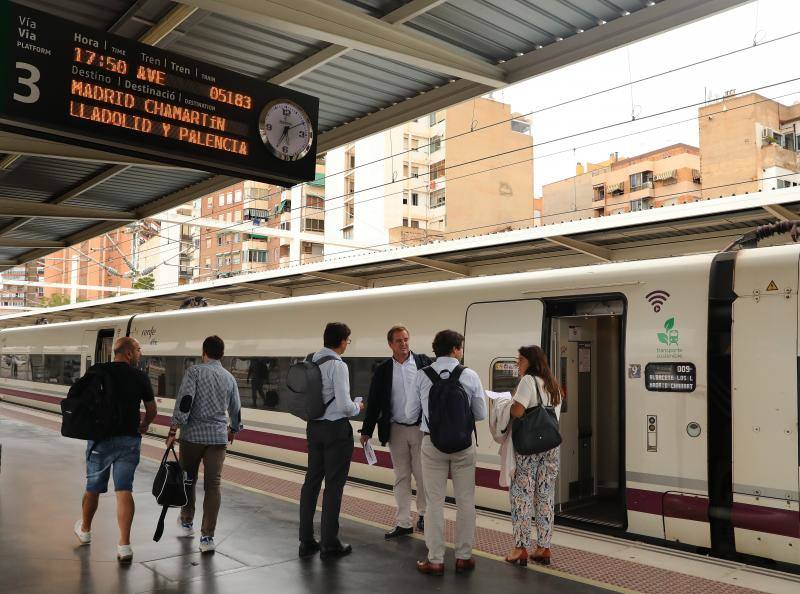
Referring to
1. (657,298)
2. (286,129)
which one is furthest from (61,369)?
(657,298)

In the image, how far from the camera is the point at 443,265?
10.8m

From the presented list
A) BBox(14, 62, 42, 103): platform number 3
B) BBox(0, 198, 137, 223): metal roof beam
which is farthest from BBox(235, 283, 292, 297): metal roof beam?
BBox(14, 62, 42, 103): platform number 3

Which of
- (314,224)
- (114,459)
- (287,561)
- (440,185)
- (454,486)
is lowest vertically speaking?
(287,561)

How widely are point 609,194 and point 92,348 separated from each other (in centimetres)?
3870

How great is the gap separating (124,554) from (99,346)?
12.8 meters

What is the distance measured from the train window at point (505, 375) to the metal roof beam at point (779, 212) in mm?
2812

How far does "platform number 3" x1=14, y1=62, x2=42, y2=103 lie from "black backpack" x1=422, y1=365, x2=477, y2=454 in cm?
324

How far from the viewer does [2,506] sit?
7211 mm

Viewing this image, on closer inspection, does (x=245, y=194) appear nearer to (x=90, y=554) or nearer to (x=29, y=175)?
(x=29, y=175)

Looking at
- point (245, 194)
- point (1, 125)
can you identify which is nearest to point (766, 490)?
point (1, 125)

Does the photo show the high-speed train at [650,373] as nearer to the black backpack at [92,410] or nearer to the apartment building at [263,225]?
the black backpack at [92,410]

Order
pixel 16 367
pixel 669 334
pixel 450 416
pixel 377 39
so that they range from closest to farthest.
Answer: pixel 450 416 → pixel 377 39 → pixel 669 334 → pixel 16 367

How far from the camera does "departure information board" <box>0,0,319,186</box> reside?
4.57 m

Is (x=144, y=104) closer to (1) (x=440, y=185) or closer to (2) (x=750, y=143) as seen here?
(2) (x=750, y=143)
